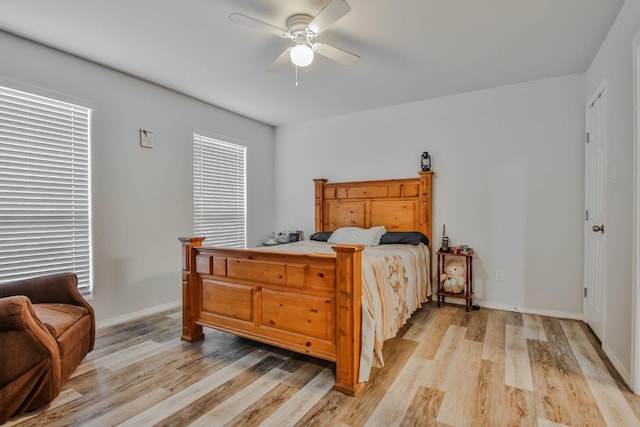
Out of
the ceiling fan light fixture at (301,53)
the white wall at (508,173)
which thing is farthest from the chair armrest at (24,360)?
the white wall at (508,173)

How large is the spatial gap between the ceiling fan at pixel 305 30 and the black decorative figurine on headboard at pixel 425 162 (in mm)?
1841

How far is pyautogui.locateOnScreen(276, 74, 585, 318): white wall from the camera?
129 inches

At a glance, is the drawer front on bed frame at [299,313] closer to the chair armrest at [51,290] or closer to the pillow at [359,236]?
the chair armrest at [51,290]

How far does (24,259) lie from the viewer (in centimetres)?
262

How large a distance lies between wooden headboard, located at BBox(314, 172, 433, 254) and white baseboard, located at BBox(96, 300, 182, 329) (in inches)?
86.3

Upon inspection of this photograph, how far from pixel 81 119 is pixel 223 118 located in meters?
1.77

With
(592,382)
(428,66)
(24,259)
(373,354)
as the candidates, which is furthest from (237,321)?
(428,66)

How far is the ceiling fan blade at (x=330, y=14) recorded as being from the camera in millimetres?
1852

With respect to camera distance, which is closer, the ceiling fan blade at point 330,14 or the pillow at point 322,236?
the ceiling fan blade at point 330,14

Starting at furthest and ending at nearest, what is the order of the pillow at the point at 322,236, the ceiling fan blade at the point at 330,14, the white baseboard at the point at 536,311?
the pillow at the point at 322,236 < the white baseboard at the point at 536,311 < the ceiling fan blade at the point at 330,14

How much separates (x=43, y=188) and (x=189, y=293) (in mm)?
1551

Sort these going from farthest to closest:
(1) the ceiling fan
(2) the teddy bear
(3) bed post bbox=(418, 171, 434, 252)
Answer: (3) bed post bbox=(418, 171, 434, 252) → (2) the teddy bear → (1) the ceiling fan

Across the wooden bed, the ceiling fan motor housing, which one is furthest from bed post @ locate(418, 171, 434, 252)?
the ceiling fan motor housing

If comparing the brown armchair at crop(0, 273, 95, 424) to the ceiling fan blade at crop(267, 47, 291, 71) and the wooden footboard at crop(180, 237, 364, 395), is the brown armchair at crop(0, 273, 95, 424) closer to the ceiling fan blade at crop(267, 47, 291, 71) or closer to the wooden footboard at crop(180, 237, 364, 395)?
the wooden footboard at crop(180, 237, 364, 395)
